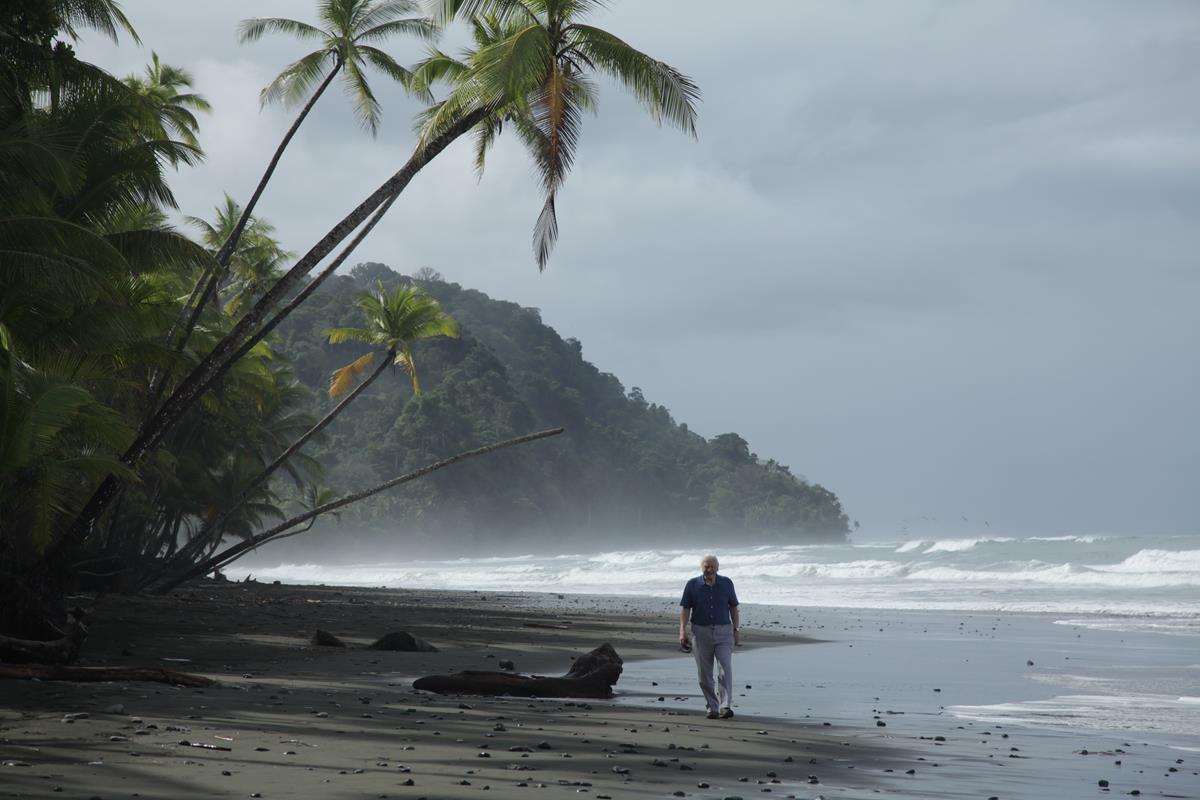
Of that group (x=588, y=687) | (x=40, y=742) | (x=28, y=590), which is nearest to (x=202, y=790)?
(x=40, y=742)

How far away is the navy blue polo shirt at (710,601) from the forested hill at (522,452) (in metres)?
63.5

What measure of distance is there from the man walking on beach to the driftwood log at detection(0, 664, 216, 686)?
14.9 feet

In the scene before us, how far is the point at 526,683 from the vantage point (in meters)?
10.7

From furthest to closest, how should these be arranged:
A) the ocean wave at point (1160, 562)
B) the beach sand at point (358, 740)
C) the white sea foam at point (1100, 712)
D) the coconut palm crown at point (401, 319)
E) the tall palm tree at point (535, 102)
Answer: the ocean wave at point (1160, 562) < the coconut palm crown at point (401, 319) < the tall palm tree at point (535, 102) < the white sea foam at point (1100, 712) < the beach sand at point (358, 740)

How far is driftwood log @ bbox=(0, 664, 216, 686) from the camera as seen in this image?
31.4 ft

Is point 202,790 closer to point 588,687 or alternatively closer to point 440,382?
point 588,687

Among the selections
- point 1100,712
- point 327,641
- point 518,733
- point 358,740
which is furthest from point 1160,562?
point 358,740

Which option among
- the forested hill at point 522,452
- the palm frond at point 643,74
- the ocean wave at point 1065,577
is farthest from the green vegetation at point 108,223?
the forested hill at point 522,452

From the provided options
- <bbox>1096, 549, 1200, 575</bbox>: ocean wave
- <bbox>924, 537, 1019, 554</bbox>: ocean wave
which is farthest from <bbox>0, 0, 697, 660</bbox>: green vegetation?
<bbox>924, 537, 1019, 554</bbox>: ocean wave

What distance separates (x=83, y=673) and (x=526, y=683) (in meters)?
3.82

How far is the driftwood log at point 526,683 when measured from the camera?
10664 mm

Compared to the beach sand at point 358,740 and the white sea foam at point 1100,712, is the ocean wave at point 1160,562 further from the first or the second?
the beach sand at point 358,740

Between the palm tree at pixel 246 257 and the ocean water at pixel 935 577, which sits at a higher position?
the palm tree at pixel 246 257

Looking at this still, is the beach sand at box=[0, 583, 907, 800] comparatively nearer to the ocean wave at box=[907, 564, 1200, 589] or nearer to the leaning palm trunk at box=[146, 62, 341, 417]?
the leaning palm trunk at box=[146, 62, 341, 417]
